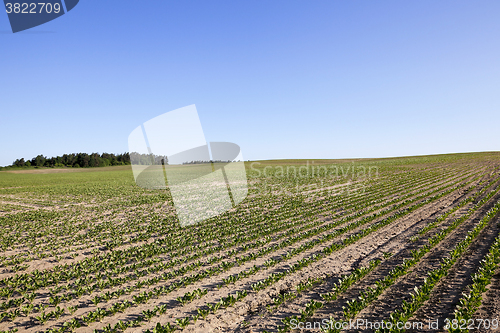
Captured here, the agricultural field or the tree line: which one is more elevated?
the tree line

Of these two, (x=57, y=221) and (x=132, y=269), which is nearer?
(x=132, y=269)

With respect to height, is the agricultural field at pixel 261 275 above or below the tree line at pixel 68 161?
below

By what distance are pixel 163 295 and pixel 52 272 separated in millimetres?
5430

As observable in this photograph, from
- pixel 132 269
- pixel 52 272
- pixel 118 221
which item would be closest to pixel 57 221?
pixel 118 221

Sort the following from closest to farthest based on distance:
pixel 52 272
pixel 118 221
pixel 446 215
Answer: pixel 52 272, pixel 446 215, pixel 118 221

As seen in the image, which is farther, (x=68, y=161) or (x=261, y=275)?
(x=68, y=161)

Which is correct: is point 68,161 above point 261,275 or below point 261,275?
above

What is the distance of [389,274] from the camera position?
761 centimetres

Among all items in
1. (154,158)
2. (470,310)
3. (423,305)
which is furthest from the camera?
(154,158)

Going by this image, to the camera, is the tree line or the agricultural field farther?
the tree line

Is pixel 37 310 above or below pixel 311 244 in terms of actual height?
above

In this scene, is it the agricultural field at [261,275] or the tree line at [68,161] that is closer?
the agricultural field at [261,275]

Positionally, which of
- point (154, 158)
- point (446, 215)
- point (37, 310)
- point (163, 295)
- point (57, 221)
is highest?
point (154, 158)

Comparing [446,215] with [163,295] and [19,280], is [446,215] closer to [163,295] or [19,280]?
[163,295]
